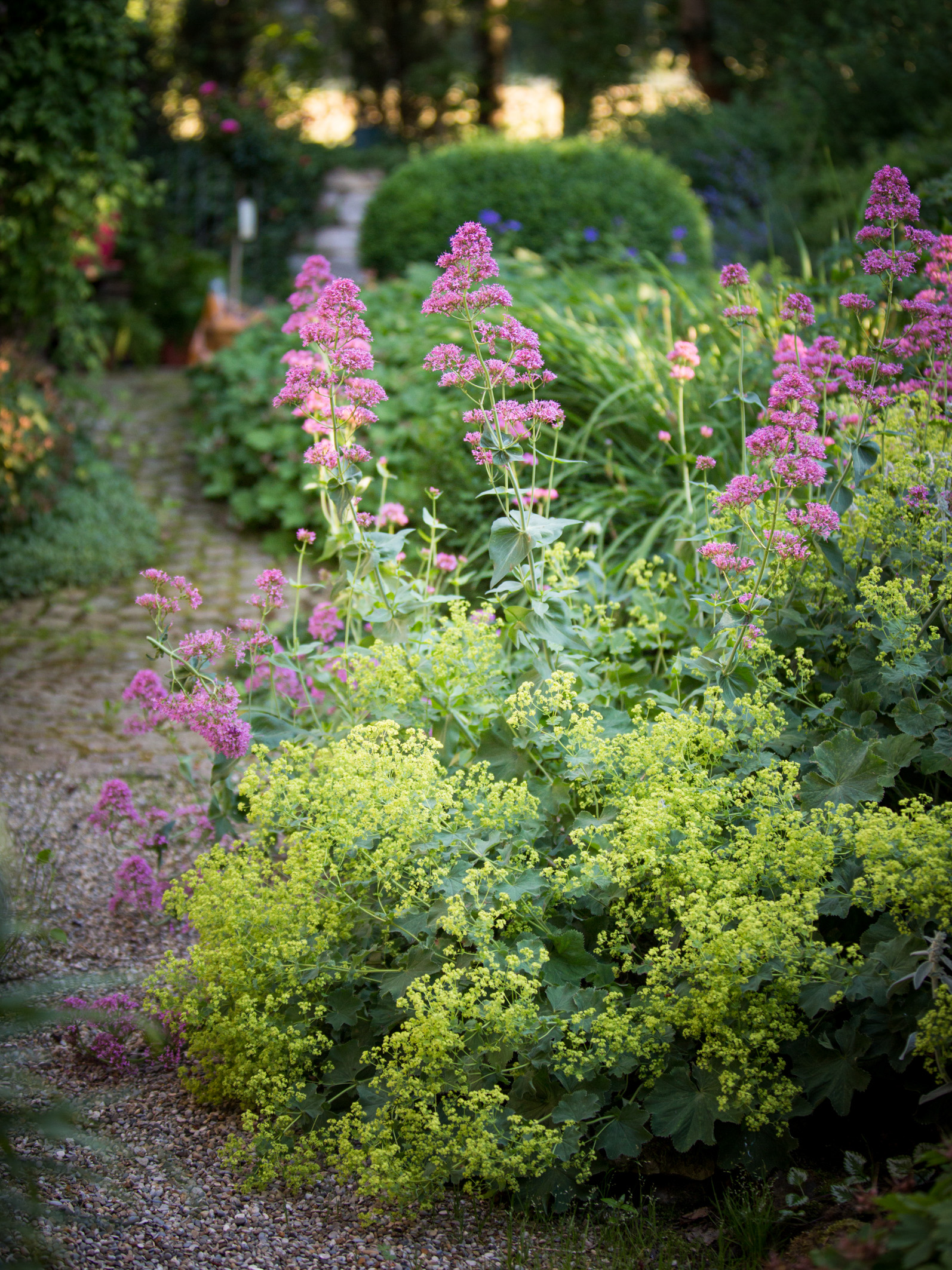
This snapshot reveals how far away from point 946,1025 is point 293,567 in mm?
4134

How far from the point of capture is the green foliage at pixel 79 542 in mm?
5176

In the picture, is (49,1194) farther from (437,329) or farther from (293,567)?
(437,329)

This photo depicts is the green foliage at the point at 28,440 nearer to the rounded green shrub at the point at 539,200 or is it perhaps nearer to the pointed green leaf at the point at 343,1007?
the rounded green shrub at the point at 539,200

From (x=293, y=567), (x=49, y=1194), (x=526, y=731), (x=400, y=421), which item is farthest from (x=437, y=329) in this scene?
(x=49, y=1194)

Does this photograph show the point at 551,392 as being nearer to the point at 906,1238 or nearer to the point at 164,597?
the point at 164,597

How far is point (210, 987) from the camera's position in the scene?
74.0 inches

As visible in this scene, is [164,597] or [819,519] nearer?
[819,519]

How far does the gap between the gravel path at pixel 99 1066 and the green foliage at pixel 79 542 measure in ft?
0.40

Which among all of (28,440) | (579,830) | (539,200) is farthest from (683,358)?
(539,200)

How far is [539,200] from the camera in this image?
25.6 feet

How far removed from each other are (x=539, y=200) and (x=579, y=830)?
7.04 metres

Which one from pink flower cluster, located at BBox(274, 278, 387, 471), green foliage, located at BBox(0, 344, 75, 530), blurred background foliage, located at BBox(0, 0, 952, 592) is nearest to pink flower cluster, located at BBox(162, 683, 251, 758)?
pink flower cluster, located at BBox(274, 278, 387, 471)

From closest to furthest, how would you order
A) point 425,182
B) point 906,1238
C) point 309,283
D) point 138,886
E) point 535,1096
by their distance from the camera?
1. point 906,1238
2. point 535,1096
3. point 138,886
4. point 309,283
5. point 425,182

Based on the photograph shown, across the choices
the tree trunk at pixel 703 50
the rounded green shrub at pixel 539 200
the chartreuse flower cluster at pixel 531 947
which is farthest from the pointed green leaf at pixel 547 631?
the tree trunk at pixel 703 50
